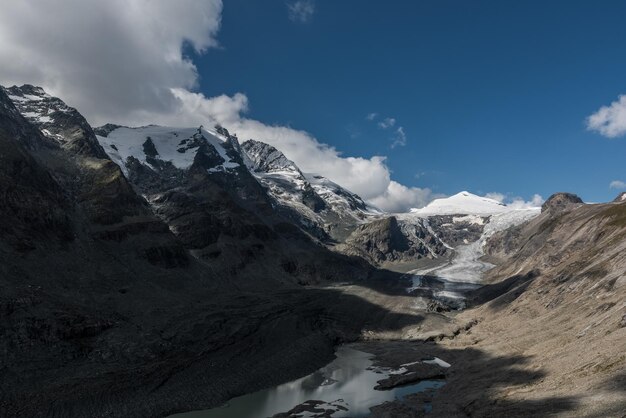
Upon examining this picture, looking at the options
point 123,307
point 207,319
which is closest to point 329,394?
point 207,319

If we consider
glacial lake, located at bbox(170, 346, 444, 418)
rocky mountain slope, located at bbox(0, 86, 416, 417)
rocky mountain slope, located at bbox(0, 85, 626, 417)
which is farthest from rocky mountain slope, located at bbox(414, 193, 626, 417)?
rocky mountain slope, located at bbox(0, 86, 416, 417)

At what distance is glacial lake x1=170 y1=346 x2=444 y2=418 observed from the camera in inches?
2734

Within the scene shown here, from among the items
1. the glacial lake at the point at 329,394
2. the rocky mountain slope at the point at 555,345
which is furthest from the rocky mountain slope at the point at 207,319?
the glacial lake at the point at 329,394

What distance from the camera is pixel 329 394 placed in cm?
7881

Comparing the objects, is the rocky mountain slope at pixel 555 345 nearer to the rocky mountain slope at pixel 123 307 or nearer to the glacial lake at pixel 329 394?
the glacial lake at pixel 329 394

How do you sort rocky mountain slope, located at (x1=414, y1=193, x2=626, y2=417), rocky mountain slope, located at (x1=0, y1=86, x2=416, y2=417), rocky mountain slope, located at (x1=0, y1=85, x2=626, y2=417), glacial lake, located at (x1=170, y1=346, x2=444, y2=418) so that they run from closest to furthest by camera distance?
rocky mountain slope, located at (x1=414, y1=193, x2=626, y2=417) < rocky mountain slope, located at (x1=0, y1=85, x2=626, y2=417) < rocky mountain slope, located at (x1=0, y1=86, x2=416, y2=417) < glacial lake, located at (x1=170, y1=346, x2=444, y2=418)

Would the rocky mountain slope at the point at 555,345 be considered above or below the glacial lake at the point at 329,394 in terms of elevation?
above

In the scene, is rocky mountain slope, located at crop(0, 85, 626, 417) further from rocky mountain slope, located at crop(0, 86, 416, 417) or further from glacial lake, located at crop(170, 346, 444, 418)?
glacial lake, located at crop(170, 346, 444, 418)

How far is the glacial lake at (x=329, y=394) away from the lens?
Result: 69438 millimetres

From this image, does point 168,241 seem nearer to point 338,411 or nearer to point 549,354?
point 338,411

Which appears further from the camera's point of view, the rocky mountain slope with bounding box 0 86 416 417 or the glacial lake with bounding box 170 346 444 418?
the glacial lake with bounding box 170 346 444 418

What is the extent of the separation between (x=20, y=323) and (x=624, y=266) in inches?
3934

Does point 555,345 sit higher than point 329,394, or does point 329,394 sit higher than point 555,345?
point 555,345

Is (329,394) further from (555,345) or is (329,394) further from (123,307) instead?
(123,307)
